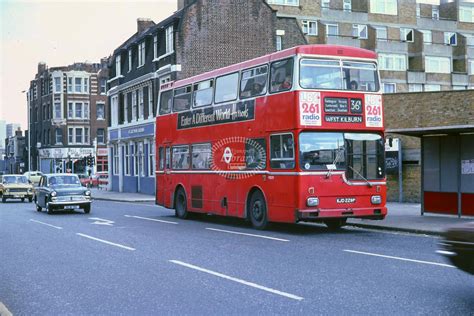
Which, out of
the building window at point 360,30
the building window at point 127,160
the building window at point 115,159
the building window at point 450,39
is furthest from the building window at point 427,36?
the building window at point 115,159

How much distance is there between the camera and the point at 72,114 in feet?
269

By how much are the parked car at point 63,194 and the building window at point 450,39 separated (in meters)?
46.1

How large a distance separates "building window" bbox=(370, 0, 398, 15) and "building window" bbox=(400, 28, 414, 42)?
184 centimetres

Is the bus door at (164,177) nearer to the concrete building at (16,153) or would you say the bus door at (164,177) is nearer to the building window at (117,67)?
the building window at (117,67)

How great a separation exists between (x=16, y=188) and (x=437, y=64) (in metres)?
40.0

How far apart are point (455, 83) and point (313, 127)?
4911 cm

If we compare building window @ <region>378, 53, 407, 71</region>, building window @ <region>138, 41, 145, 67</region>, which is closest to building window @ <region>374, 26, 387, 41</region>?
building window @ <region>378, 53, 407, 71</region>

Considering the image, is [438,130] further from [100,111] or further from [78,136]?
[100,111]

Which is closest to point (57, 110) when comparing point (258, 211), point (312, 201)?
point (258, 211)

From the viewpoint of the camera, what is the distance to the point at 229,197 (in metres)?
→ 19.1

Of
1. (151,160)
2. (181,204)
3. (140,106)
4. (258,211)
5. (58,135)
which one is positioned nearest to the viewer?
(258,211)

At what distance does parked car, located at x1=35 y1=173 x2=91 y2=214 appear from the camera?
25.9 metres

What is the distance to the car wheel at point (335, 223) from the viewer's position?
18.1m

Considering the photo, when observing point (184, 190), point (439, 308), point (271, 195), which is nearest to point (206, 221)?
point (184, 190)
